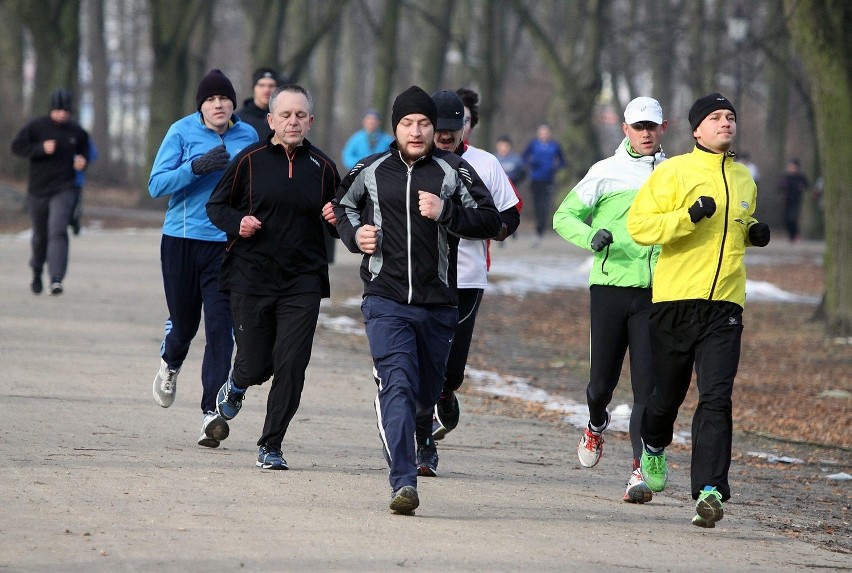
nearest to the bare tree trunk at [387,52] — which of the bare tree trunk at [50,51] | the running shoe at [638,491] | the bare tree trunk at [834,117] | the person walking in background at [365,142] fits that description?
the bare tree trunk at [50,51]

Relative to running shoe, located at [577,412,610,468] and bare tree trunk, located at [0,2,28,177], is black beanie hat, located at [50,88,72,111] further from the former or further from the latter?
bare tree trunk, located at [0,2,28,177]

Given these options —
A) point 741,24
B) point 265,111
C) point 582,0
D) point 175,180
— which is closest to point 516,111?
point 582,0

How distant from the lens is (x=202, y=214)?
8.47 meters

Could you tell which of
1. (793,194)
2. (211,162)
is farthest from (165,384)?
(793,194)

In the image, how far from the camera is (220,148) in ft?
27.2

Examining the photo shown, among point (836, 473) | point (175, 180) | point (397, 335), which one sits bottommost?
point (836, 473)

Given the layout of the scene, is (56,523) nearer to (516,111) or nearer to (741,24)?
(741,24)

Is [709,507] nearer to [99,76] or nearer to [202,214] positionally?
[202,214]

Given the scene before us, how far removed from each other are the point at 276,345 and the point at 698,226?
2.17 meters

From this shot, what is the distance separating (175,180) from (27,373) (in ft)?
9.12

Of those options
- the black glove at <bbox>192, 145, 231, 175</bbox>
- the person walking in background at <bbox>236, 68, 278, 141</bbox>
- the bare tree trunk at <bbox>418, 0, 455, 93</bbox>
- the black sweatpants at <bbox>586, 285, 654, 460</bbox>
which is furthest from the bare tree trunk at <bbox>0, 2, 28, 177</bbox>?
the black sweatpants at <bbox>586, 285, 654, 460</bbox>

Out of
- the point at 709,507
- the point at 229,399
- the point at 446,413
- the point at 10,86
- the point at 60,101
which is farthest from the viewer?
the point at 10,86

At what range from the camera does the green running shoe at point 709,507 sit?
6.73 meters

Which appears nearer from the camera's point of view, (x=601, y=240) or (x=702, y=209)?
(x=702, y=209)
